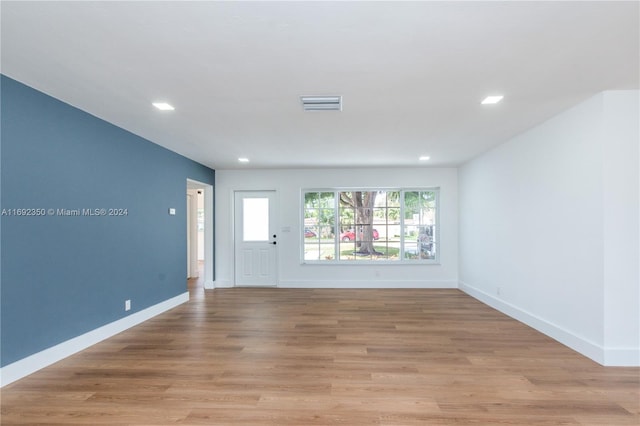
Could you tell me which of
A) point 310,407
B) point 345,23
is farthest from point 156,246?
point 345,23

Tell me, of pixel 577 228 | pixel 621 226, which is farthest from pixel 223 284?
pixel 621 226

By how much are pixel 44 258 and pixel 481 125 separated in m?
4.65

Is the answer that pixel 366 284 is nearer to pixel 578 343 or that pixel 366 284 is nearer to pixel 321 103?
pixel 578 343

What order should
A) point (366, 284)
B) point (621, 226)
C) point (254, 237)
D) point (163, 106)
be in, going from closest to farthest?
point (621, 226) → point (163, 106) → point (366, 284) → point (254, 237)

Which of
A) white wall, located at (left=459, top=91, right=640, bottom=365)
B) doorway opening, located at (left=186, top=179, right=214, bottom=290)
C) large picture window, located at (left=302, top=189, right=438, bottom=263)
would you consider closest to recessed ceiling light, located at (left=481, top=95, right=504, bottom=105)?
white wall, located at (left=459, top=91, right=640, bottom=365)

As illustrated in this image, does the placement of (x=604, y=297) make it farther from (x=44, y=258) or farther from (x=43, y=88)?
(x=43, y=88)

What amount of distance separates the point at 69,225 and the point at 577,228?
5032 mm

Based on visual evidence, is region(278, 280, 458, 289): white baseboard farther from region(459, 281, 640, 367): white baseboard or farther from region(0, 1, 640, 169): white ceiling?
region(0, 1, 640, 169): white ceiling

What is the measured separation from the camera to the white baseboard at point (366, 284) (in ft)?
21.1

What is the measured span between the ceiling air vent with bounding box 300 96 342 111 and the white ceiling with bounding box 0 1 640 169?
8 cm

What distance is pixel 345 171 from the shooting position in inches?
258

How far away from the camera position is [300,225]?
21.7 ft

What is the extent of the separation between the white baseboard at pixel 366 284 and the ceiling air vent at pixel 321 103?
4217mm

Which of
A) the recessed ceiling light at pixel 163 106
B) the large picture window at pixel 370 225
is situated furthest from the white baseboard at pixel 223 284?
the recessed ceiling light at pixel 163 106
